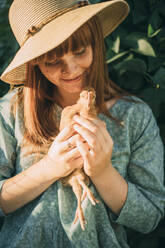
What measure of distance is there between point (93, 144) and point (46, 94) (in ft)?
1.61

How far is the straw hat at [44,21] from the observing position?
977 mm

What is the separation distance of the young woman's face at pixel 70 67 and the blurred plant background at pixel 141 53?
40 centimetres

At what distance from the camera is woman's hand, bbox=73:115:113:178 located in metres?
0.98

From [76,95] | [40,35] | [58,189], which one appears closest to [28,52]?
[40,35]

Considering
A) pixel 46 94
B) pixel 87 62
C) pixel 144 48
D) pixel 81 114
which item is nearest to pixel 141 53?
pixel 144 48

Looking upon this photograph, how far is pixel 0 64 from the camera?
69.1 inches

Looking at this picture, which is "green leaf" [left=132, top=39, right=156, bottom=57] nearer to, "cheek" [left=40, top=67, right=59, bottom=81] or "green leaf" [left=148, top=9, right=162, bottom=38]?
"green leaf" [left=148, top=9, right=162, bottom=38]

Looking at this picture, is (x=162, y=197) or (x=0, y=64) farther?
(x=0, y=64)

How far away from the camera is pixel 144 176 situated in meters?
1.26

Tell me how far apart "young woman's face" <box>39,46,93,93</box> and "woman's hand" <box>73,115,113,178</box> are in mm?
235

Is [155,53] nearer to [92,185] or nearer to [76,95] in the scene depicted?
[76,95]

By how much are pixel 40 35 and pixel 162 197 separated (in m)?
0.88

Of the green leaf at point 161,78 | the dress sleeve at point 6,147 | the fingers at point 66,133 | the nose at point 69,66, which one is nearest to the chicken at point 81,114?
the fingers at point 66,133

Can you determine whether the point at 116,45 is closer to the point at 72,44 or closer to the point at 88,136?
the point at 72,44
